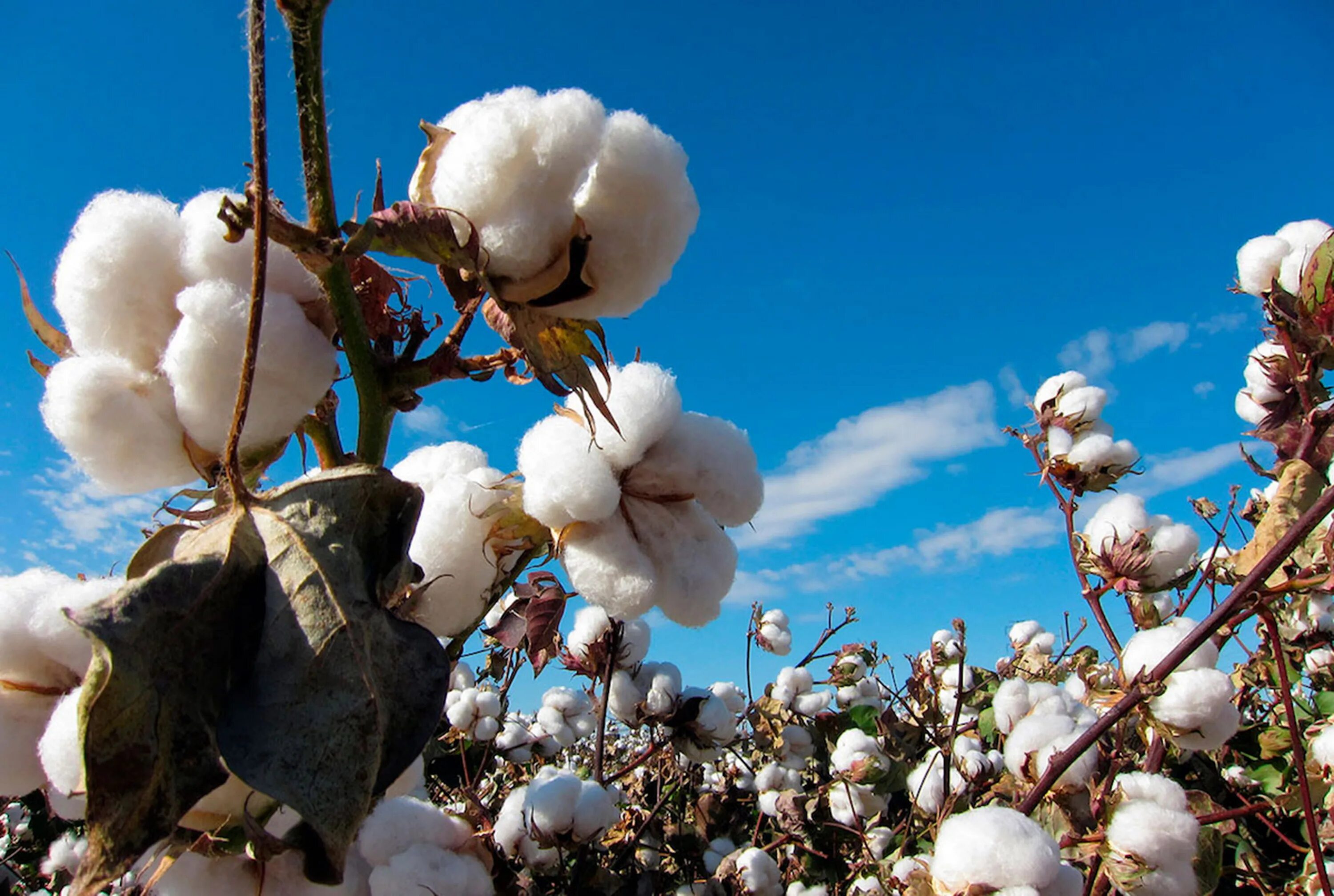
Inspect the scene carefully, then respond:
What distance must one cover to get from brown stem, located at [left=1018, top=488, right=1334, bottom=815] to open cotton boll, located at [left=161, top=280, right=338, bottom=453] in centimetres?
148

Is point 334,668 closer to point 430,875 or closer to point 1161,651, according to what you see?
point 430,875

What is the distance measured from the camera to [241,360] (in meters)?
0.72

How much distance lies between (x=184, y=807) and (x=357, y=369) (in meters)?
0.36

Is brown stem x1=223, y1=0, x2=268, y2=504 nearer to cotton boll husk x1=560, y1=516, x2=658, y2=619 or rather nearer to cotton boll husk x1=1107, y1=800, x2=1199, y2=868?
cotton boll husk x1=560, y1=516, x2=658, y2=619

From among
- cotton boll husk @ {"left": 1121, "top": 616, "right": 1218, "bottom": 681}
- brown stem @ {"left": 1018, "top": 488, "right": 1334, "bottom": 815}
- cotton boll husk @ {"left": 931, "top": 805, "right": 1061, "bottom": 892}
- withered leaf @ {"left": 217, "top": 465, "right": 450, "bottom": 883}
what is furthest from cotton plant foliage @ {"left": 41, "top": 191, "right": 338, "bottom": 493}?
cotton boll husk @ {"left": 1121, "top": 616, "right": 1218, "bottom": 681}

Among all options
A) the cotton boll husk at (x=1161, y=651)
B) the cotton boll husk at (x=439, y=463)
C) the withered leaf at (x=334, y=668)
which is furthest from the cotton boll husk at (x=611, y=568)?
the cotton boll husk at (x=1161, y=651)

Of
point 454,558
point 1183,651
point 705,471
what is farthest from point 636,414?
point 1183,651

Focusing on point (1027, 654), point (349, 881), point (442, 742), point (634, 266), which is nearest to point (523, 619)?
point (349, 881)

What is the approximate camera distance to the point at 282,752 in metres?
0.55

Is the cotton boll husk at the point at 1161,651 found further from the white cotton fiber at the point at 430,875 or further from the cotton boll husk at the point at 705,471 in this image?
the white cotton fiber at the point at 430,875

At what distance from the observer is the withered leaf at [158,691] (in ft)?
1.70

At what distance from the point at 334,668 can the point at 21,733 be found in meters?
0.35

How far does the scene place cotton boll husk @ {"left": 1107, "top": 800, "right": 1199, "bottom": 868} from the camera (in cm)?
153

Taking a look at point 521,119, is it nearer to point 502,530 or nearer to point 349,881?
point 502,530
